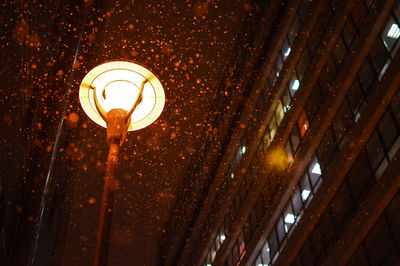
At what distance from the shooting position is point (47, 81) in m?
7.15

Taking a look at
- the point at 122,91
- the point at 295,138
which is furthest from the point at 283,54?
the point at 122,91

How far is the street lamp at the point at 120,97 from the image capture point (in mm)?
3787

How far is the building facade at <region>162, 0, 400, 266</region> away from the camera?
13.4m

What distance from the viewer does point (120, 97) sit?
394cm

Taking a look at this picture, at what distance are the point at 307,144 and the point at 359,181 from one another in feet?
14.1

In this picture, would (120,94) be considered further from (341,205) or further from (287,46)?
(287,46)

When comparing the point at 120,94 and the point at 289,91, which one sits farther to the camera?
the point at 289,91

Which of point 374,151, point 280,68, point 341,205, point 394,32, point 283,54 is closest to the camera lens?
point 374,151

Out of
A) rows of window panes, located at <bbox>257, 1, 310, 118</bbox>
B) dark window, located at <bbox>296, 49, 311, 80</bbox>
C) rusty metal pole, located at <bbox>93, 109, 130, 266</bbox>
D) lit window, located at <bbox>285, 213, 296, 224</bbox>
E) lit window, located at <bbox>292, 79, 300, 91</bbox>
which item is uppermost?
rows of window panes, located at <bbox>257, 1, 310, 118</bbox>

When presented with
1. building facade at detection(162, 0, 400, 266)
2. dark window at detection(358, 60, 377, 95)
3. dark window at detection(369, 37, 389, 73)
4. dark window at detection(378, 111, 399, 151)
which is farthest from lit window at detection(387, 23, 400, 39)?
dark window at detection(378, 111, 399, 151)

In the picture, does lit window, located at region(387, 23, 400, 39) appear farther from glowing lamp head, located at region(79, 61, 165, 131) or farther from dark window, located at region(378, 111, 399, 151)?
glowing lamp head, located at region(79, 61, 165, 131)

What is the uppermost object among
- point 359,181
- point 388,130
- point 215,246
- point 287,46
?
point 287,46

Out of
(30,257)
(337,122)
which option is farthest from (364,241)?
(30,257)

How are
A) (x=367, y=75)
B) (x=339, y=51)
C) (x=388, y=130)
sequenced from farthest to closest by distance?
(x=339, y=51) → (x=367, y=75) → (x=388, y=130)
